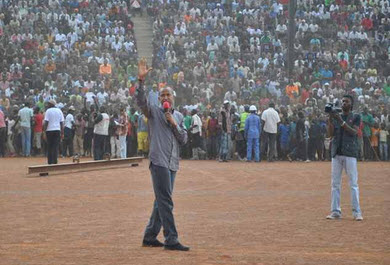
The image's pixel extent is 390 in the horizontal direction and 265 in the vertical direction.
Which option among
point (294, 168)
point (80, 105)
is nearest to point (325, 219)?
point (294, 168)

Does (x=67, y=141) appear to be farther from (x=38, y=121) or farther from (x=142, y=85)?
(x=142, y=85)

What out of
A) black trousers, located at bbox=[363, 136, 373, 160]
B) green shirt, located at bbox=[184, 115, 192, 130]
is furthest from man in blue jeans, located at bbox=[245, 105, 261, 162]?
black trousers, located at bbox=[363, 136, 373, 160]

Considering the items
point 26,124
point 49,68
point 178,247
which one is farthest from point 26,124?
point 178,247

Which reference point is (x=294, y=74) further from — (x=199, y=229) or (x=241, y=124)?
(x=199, y=229)

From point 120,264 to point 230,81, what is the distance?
27831 millimetres

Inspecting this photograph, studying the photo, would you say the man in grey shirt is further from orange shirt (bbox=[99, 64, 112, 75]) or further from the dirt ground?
orange shirt (bbox=[99, 64, 112, 75])

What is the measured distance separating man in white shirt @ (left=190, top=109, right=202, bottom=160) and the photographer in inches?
627

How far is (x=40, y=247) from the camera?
1041cm

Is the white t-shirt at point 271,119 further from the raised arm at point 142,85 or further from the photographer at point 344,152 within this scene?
the raised arm at point 142,85

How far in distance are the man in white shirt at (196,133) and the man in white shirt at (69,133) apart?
3770mm

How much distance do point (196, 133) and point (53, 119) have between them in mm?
8169

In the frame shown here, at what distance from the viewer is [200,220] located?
525 inches

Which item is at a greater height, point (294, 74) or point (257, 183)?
point (294, 74)

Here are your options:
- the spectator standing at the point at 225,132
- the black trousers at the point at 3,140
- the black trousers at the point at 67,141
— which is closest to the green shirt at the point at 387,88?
the spectator standing at the point at 225,132
